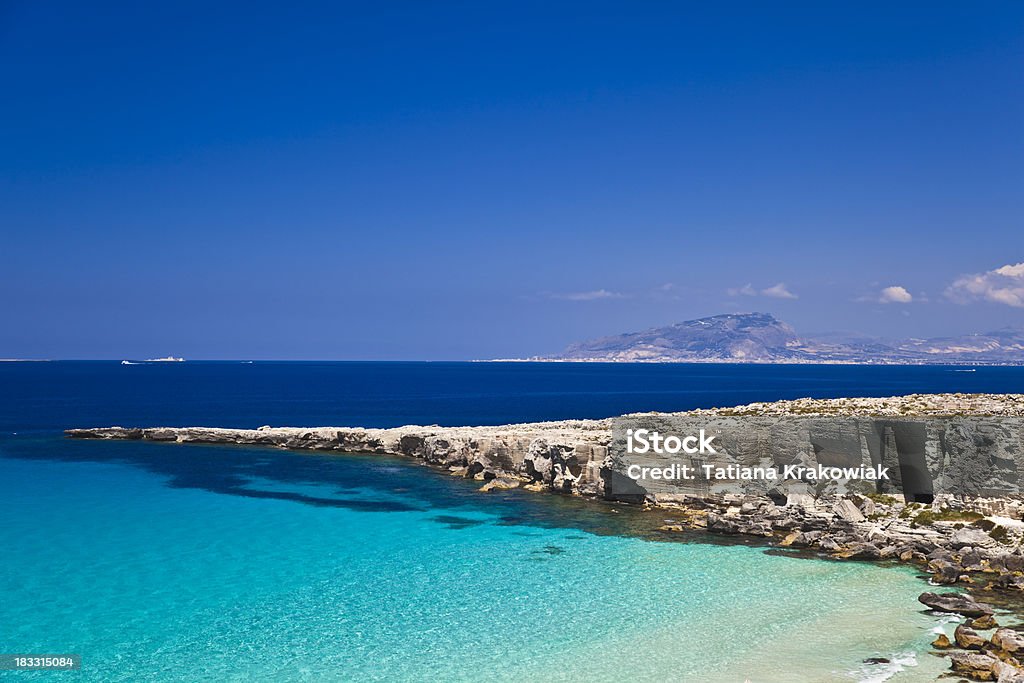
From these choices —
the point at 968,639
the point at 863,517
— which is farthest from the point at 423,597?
the point at 863,517

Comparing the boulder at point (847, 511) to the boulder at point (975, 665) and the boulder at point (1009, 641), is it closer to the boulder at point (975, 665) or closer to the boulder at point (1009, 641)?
the boulder at point (1009, 641)

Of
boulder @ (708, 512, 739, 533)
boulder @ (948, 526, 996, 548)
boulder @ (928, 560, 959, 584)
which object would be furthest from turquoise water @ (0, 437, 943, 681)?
boulder @ (948, 526, 996, 548)

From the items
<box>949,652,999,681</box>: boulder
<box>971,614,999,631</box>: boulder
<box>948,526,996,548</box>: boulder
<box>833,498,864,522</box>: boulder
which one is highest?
<box>833,498,864,522</box>: boulder

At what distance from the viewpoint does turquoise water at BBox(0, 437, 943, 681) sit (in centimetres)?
1677

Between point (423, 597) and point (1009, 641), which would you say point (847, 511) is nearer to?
point (1009, 641)

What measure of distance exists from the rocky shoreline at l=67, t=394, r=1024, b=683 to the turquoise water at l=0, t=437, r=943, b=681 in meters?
1.20

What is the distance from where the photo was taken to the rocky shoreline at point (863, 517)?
18.7 m

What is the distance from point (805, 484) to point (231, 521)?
25023 mm

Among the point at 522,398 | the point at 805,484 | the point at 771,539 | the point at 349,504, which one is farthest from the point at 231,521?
the point at 522,398

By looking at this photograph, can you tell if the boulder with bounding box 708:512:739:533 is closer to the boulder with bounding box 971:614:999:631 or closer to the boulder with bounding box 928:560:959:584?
the boulder with bounding box 928:560:959:584

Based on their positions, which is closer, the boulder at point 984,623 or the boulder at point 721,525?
the boulder at point 984,623

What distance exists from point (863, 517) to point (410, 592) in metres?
17.6

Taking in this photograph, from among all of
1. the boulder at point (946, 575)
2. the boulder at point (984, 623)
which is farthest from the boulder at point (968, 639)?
the boulder at point (946, 575)

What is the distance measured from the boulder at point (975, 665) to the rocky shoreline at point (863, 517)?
0.07ft
